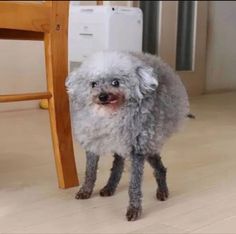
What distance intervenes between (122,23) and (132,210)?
5.31 feet

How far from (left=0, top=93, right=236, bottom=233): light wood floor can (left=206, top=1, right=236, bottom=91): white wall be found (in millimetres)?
62

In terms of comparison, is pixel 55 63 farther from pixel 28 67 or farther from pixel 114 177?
pixel 28 67

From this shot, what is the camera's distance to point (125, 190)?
57.3 inches

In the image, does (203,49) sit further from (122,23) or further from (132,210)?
(132,210)

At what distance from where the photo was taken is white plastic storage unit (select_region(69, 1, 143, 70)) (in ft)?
8.67

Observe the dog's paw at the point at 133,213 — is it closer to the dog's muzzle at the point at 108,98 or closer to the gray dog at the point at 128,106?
the gray dog at the point at 128,106

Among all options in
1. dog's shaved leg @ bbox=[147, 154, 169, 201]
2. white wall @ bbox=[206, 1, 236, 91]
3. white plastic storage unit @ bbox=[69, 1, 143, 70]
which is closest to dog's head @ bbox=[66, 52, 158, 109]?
dog's shaved leg @ bbox=[147, 154, 169, 201]

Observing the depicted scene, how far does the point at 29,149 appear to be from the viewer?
193 centimetres

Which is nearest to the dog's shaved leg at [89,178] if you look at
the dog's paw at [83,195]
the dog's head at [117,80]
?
the dog's paw at [83,195]

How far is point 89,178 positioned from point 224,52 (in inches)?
33.5

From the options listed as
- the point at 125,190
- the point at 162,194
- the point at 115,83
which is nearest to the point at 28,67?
the point at 125,190

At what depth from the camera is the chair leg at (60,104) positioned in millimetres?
1444

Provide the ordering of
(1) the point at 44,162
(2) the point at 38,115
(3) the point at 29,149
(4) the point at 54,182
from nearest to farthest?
(4) the point at 54,182 < (1) the point at 44,162 < (3) the point at 29,149 < (2) the point at 38,115

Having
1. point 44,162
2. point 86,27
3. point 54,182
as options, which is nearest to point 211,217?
point 54,182
